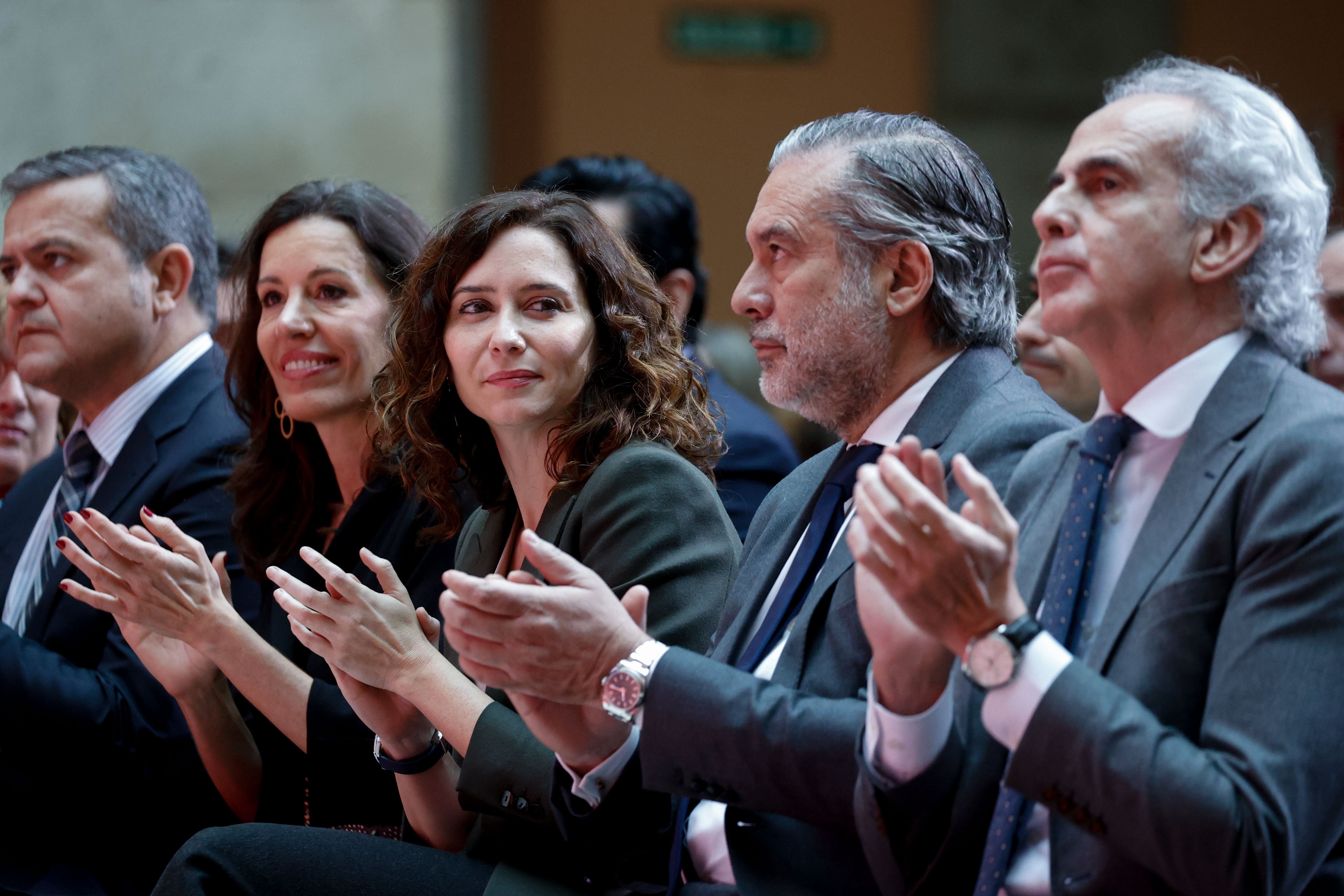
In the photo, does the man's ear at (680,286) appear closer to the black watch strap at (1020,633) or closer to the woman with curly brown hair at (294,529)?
the woman with curly brown hair at (294,529)

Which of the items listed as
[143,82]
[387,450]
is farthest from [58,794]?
[143,82]

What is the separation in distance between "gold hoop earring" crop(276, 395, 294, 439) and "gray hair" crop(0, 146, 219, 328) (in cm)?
58

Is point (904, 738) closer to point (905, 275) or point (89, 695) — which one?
point (905, 275)

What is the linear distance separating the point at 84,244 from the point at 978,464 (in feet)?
7.33

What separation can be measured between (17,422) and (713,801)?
279 centimetres

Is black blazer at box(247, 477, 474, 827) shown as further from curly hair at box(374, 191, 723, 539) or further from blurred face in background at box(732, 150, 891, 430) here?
blurred face in background at box(732, 150, 891, 430)

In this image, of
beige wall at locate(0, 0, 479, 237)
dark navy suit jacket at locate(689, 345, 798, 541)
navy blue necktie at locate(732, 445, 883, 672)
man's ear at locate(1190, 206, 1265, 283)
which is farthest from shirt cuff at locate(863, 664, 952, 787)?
beige wall at locate(0, 0, 479, 237)

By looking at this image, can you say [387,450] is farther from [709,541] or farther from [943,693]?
[943,693]

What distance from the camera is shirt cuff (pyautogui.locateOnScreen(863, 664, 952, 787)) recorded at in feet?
4.71

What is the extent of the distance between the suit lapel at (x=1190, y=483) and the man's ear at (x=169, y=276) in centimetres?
244

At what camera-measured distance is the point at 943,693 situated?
1436 millimetres

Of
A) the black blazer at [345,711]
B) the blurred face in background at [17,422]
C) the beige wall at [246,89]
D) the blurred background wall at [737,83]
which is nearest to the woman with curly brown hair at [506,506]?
the black blazer at [345,711]

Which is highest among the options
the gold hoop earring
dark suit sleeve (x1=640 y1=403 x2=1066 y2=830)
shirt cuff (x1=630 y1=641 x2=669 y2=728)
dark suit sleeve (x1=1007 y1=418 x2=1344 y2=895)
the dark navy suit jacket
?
dark suit sleeve (x1=1007 y1=418 x2=1344 y2=895)

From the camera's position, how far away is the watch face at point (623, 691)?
1587 millimetres
